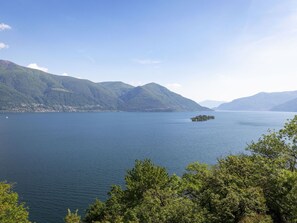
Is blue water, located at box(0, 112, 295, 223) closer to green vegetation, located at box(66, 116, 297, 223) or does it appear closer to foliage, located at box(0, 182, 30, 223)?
foliage, located at box(0, 182, 30, 223)

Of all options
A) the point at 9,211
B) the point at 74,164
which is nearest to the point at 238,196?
the point at 9,211

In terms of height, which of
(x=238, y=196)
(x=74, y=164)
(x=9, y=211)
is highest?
(x=238, y=196)

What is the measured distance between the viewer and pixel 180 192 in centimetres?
5088

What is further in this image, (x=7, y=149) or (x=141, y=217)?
(x=7, y=149)

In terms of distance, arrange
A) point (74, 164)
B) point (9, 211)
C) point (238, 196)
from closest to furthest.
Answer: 1. point (238, 196)
2. point (9, 211)
3. point (74, 164)

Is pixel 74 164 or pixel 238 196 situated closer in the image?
pixel 238 196

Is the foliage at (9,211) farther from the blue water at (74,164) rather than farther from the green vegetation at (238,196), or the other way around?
the blue water at (74,164)

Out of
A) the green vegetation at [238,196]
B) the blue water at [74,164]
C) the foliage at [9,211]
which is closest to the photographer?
the green vegetation at [238,196]

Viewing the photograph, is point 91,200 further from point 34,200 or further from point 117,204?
point 117,204

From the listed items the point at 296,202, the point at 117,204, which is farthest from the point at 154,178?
the point at 296,202

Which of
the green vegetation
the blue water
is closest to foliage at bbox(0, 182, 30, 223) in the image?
the green vegetation

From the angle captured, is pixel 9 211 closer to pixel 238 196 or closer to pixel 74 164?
pixel 238 196

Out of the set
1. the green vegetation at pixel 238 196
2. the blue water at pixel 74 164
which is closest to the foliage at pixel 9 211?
the green vegetation at pixel 238 196

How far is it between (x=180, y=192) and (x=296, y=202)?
24.6m
